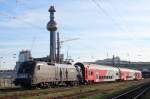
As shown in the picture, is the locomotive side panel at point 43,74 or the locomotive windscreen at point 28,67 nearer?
the locomotive windscreen at point 28,67

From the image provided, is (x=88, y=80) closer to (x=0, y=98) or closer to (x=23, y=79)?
(x=23, y=79)

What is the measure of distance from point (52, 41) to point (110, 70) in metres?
95.2

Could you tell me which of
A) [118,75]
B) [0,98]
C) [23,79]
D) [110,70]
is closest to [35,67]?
[23,79]

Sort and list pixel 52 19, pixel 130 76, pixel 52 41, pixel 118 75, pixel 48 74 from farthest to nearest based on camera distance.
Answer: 1. pixel 52 19
2. pixel 52 41
3. pixel 130 76
4. pixel 118 75
5. pixel 48 74

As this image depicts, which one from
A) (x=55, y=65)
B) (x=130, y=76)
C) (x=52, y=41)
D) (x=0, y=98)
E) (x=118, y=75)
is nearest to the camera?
(x=0, y=98)

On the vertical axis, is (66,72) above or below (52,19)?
below

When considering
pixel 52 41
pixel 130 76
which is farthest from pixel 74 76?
pixel 52 41

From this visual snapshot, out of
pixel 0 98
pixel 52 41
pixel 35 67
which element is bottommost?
pixel 0 98

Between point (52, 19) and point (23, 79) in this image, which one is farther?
point (52, 19)

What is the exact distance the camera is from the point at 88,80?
210 ft

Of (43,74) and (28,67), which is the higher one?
(28,67)

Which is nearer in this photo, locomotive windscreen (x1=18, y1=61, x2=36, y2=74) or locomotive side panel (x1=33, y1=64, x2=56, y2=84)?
locomotive windscreen (x1=18, y1=61, x2=36, y2=74)

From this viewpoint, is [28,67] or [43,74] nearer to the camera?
[28,67]

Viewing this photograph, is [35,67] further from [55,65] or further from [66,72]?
[66,72]
